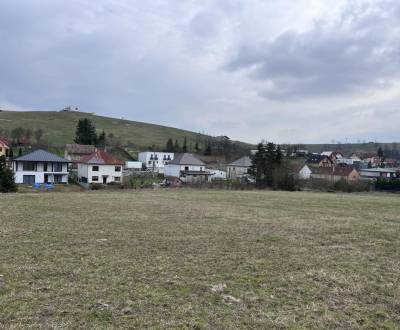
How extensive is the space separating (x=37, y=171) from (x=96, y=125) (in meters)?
98.1

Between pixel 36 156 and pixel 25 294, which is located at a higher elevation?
pixel 36 156

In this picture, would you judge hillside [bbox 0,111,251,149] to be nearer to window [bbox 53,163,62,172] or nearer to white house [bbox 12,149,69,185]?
window [bbox 53,163,62,172]

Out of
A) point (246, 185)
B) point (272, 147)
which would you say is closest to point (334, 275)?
point (246, 185)

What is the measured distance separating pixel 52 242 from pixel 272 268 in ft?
18.5

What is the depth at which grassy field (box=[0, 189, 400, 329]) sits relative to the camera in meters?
4.84

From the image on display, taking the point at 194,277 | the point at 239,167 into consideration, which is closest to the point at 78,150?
the point at 239,167

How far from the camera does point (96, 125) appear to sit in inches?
5625

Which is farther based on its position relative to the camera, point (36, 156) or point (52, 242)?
point (36, 156)

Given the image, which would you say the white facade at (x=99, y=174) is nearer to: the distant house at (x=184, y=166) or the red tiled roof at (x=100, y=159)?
the red tiled roof at (x=100, y=159)

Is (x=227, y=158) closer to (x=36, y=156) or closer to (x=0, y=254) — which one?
(x=36, y=156)

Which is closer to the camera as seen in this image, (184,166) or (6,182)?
(6,182)

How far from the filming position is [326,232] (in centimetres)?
1237

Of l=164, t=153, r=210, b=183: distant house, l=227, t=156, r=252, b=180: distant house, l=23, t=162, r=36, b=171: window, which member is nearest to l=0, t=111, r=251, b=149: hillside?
l=164, t=153, r=210, b=183: distant house

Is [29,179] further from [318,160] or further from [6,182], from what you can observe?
[318,160]
